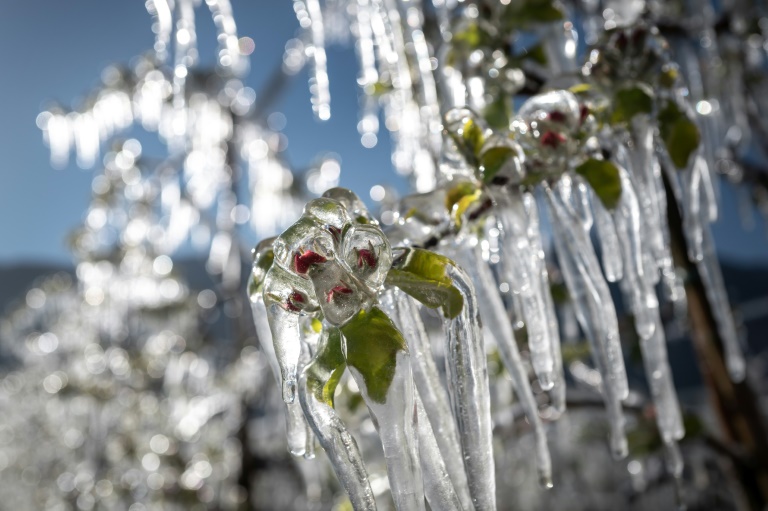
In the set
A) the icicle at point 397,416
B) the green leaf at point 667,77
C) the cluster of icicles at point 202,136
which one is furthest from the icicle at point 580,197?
the cluster of icicles at point 202,136

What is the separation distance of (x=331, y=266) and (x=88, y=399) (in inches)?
144

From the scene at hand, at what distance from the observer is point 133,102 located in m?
3.07

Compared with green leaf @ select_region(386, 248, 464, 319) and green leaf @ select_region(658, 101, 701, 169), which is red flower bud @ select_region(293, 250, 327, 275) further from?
green leaf @ select_region(658, 101, 701, 169)

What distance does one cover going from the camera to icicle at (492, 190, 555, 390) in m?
0.40

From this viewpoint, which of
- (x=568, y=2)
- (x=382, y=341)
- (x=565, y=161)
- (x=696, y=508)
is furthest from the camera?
(x=696, y=508)

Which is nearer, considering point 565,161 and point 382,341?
point 382,341

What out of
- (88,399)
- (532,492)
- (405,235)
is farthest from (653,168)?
(532,492)

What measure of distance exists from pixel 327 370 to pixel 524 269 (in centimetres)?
17

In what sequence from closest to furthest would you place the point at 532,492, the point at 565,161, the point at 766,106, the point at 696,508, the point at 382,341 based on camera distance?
1. the point at 382,341
2. the point at 565,161
3. the point at 766,106
4. the point at 696,508
5. the point at 532,492

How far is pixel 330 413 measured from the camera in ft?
0.95

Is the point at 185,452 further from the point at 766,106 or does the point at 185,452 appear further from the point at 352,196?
the point at 352,196

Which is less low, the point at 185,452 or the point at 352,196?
the point at 352,196

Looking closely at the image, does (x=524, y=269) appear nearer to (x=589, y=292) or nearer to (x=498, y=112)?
(x=589, y=292)

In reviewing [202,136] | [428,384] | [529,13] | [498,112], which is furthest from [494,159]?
[202,136]
